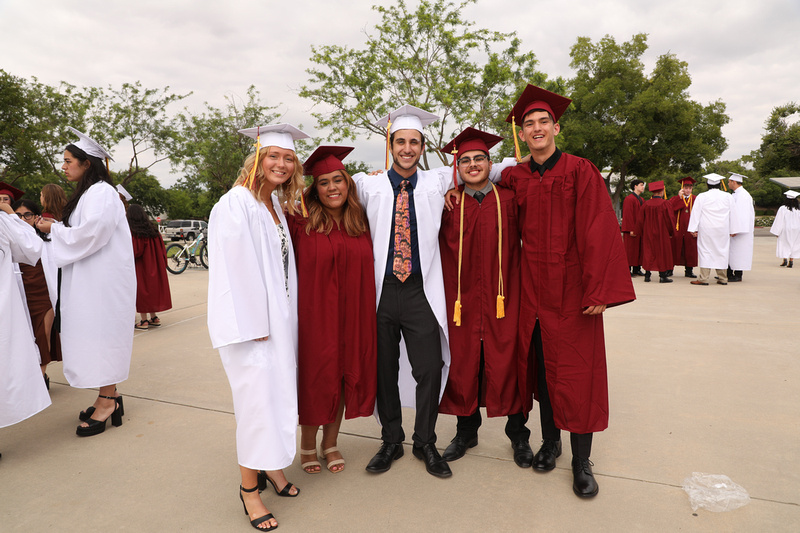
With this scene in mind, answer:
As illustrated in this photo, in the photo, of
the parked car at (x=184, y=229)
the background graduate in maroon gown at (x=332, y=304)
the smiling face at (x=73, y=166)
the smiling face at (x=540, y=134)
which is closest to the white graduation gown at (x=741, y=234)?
the smiling face at (x=540, y=134)

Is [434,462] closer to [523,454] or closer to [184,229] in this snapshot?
[523,454]

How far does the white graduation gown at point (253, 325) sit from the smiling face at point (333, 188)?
0.42m

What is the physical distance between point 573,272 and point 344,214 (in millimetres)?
1359

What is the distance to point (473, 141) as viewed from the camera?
3.04m

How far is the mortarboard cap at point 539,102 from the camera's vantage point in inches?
113

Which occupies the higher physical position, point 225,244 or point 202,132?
point 202,132

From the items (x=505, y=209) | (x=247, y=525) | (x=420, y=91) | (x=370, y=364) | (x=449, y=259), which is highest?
(x=420, y=91)

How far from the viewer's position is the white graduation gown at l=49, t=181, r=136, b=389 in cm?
342

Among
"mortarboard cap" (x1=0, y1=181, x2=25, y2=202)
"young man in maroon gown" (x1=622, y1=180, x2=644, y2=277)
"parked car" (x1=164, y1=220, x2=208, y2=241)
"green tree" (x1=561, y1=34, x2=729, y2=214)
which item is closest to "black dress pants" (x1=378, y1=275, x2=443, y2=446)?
"mortarboard cap" (x1=0, y1=181, x2=25, y2=202)

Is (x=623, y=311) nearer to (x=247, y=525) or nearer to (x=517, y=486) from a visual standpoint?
(x=517, y=486)

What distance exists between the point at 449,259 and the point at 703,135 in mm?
29131

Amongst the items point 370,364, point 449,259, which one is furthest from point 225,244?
point 449,259

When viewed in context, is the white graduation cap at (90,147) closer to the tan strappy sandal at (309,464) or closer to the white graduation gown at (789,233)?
the tan strappy sandal at (309,464)

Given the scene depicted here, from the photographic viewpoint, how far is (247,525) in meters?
2.47
